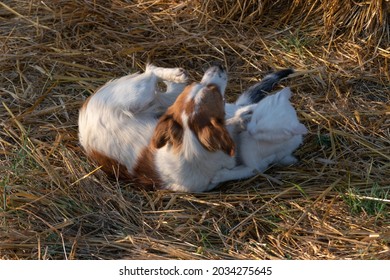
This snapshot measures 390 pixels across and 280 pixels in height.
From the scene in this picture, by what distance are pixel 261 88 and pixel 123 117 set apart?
1185 mm

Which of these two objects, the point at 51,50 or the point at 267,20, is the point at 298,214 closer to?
the point at 267,20

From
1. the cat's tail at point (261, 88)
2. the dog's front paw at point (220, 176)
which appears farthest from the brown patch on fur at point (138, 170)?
the cat's tail at point (261, 88)

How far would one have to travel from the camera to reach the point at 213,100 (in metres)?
4.86

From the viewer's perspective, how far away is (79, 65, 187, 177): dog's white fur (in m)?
5.18

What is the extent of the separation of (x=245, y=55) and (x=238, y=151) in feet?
4.73

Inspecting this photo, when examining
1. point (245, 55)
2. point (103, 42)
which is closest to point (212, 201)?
point (245, 55)

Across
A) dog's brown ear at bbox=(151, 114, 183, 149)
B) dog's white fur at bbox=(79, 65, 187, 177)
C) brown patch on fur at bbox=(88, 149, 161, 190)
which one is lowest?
brown patch on fur at bbox=(88, 149, 161, 190)

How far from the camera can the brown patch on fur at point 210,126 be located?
15.7ft

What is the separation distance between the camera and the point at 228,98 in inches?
236

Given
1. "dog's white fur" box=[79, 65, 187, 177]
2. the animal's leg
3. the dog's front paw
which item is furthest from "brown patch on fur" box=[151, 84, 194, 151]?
the animal's leg

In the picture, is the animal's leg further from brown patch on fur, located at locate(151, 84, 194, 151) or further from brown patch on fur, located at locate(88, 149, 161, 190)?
brown patch on fur, located at locate(88, 149, 161, 190)

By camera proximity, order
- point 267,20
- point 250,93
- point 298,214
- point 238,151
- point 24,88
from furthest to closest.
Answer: point 267,20
point 24,88
point 250,93
point 238,151
point 298,214

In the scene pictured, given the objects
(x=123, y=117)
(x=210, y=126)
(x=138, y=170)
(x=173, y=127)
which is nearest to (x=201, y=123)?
(x=210, y=126)

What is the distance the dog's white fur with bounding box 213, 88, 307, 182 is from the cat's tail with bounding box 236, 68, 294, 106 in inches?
14.5
